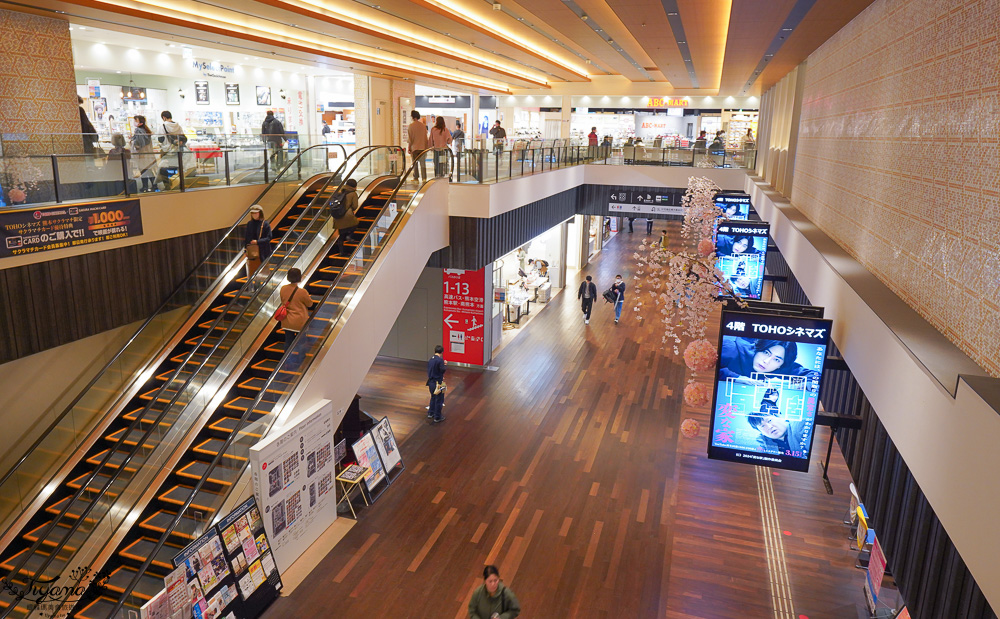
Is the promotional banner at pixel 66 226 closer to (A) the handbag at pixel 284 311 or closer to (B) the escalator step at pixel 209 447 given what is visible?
(A) the handbag at pixel 284 311

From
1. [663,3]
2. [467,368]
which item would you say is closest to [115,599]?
[467,368]

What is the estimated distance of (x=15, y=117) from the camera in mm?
8906

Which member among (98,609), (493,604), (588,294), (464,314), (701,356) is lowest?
(98,609)

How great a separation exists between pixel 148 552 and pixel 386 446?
3.34 meters

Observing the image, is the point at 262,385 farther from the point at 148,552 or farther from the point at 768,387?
the point at 768,387

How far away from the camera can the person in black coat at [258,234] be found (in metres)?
9.46

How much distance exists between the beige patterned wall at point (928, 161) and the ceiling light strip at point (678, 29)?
282 centimetres

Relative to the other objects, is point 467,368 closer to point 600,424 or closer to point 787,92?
point 600,424

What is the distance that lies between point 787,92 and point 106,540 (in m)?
13.4

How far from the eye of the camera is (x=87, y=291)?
25.5 feet

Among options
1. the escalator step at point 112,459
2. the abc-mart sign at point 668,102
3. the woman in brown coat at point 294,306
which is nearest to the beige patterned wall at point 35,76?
the woman in brown coat at point 294,306

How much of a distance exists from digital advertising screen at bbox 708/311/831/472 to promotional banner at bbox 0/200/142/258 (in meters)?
7.00

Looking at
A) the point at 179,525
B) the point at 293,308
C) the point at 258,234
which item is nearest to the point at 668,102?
the point at 258,234

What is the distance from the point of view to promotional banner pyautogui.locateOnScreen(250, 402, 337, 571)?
22.9 ft
